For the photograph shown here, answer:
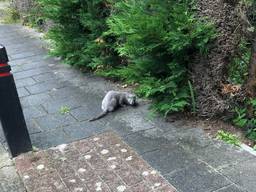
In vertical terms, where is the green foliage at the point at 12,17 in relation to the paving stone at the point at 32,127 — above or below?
above

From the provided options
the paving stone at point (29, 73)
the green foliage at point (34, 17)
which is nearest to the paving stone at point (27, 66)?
the paving stone at point (29, 73)

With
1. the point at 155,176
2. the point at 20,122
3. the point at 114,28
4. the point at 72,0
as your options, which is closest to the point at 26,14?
the point at 72,0

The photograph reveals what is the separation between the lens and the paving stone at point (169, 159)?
3.82 m

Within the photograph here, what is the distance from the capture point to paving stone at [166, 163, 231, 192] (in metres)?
3.48

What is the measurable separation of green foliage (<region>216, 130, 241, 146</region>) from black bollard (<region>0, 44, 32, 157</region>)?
6.28ft

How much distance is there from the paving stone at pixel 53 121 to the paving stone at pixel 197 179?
1726mm

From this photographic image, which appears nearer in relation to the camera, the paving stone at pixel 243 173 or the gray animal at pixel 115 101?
the paving stone at pixel 243 173

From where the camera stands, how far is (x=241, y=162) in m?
3.79

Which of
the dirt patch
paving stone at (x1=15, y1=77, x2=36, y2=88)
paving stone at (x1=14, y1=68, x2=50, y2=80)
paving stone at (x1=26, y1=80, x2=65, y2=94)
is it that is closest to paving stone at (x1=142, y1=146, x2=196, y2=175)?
the dirt patch

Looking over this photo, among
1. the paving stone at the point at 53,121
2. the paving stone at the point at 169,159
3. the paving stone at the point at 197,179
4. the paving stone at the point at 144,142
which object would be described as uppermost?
the paving stone at the point at 53,121

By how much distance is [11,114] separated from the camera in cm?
407

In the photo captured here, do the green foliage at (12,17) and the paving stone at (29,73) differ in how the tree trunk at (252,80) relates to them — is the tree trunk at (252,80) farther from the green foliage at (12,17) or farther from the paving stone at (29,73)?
the green foliage at (12,17)

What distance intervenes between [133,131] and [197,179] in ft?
3.86

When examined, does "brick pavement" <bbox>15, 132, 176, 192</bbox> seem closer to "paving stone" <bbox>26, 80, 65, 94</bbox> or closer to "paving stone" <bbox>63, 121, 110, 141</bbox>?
"paving stone" <bbox>63, 121, 110, 141</bbox>
